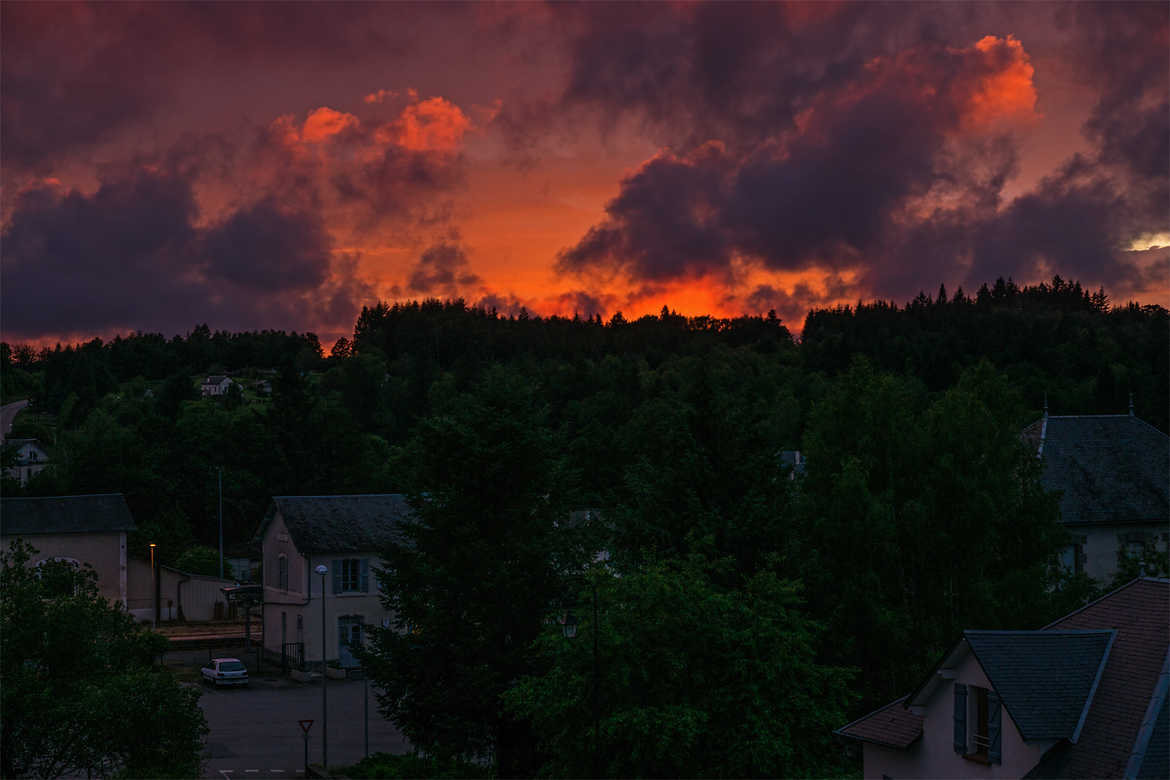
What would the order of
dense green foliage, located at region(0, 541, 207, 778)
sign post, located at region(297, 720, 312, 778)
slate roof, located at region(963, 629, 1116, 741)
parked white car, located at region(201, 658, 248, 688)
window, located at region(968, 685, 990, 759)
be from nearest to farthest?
slate roof, located at region(963, 629, 1116, 741)
window, located at region(968, 685, 990, 759)
dense green foliage, located at region(0, 541, 207, 778)
sign post, located at region(297, 720, 312, 778)
parked white car, located at region(201, 658, 248, 688)

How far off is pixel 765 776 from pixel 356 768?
12635mm

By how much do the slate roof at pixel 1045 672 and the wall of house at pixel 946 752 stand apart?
0.29 metres

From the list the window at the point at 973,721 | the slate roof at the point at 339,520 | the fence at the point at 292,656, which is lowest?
the fence at the point at 292,656

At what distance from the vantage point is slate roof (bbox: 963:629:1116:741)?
18.4m

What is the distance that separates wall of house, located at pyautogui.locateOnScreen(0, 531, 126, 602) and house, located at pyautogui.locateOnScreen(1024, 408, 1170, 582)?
151ft

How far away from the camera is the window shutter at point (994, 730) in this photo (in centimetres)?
1905

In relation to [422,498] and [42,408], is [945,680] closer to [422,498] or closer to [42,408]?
[422,498]

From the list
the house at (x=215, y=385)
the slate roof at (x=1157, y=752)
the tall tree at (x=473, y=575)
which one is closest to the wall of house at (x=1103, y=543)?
the tall tree at (x=473, y=575)

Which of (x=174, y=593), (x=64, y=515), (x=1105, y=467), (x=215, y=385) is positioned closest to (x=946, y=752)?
(x=1105, y=467)

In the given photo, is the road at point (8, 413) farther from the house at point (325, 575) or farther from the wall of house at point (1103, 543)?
the wall of house at point (1103, 543)

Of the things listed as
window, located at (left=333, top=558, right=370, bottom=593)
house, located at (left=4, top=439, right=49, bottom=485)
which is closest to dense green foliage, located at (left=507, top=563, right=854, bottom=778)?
window, located at (left=333, top=558, right=370, bottom=593)

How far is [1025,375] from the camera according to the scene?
372 feet

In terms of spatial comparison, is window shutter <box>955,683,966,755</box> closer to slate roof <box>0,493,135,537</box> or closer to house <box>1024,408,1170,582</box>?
house <box>1024,408,1170,582</box>

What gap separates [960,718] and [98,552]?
2037 inches
